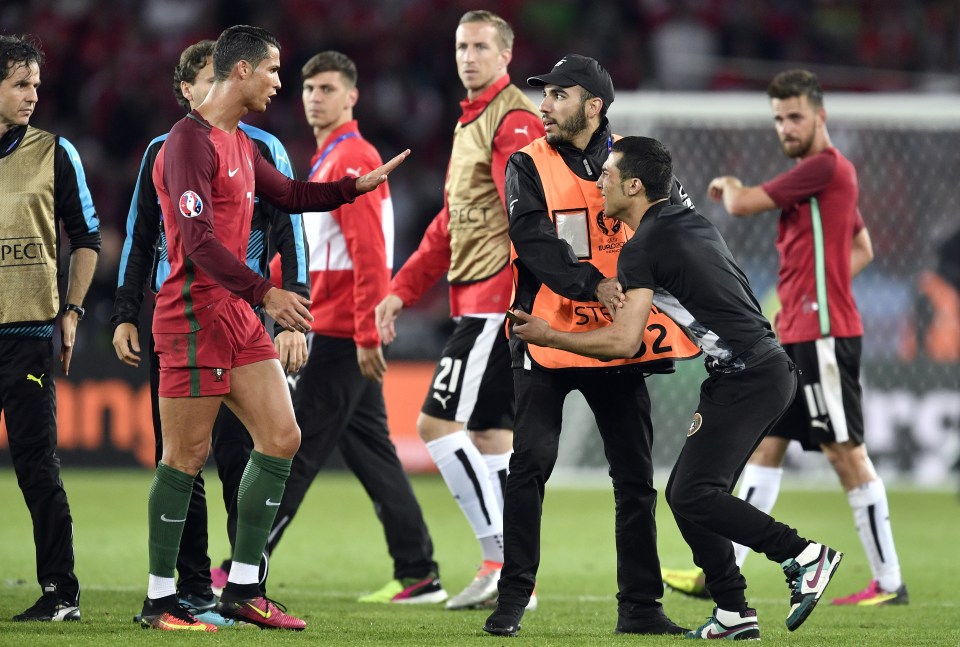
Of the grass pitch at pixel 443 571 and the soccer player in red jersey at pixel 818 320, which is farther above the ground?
the soccer player in red jersey at pixel 818 320

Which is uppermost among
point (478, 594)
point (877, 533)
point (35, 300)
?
point (35, 300)

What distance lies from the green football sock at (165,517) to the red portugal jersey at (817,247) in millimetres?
3283

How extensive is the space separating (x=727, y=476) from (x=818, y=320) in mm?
2065

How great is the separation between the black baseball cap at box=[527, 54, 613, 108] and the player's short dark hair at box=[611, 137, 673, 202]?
40 cm

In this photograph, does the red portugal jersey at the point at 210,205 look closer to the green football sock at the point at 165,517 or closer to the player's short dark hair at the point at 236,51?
the player's short dark hair at the point at 236,51

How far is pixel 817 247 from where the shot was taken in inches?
274

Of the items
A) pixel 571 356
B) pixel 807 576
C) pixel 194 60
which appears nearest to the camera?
pixel 807 576

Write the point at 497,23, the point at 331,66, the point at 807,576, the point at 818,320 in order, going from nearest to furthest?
the point at 807,576 < the point at 497,23 < the point at 818,320 < the point at 331,66

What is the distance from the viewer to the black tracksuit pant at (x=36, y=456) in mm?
5617

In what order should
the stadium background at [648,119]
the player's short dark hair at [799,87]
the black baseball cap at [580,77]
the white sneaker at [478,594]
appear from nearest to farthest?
the black baseball cap at [580,77]
the white sneaker at [478,594]
the player's short dark hair at [799,87]
the stadium background at [648,119]

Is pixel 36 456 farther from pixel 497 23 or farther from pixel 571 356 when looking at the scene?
pixel 497 23

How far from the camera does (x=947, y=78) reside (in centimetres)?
1688

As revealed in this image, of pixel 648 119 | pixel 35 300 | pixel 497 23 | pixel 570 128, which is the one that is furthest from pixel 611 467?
pixel 648 119

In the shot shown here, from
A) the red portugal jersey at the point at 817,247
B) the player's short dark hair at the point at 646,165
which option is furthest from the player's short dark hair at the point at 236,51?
the red portugal jersey at the point at 817,247
